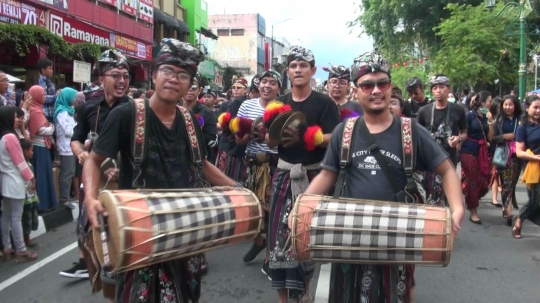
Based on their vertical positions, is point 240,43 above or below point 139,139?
above

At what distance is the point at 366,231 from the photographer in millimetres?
2596

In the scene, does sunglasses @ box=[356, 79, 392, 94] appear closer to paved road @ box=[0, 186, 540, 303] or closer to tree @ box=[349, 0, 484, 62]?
paved road @ box=[0, 186, 540, 303]

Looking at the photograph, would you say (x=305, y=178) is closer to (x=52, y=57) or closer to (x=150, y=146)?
(x=150, y=146)

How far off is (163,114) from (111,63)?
1715mm

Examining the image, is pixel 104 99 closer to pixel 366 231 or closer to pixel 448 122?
pixel 366 231

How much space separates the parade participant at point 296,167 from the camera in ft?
14.1

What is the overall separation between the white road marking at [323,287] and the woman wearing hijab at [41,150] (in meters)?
4.28

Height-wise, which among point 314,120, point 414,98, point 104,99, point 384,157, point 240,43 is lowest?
point 384,157

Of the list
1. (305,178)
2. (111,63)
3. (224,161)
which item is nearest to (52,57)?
(224,161)

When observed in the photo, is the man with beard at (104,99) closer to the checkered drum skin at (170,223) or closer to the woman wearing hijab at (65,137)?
the checkered drum skin at (170,223)

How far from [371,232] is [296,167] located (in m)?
1.80

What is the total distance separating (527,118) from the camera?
687 centimetres

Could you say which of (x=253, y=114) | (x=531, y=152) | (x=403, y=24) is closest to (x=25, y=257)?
(x=253, y=114)

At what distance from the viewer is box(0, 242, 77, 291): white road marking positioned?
5.29 m
